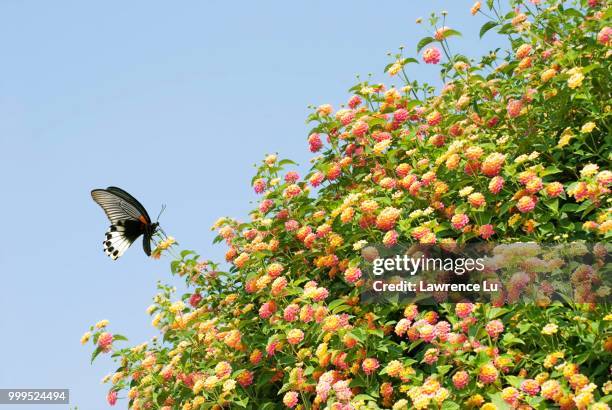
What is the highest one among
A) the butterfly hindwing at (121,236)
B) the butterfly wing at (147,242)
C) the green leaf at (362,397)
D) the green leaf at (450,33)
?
the green leaf at (450,33)

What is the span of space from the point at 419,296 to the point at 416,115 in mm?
1789

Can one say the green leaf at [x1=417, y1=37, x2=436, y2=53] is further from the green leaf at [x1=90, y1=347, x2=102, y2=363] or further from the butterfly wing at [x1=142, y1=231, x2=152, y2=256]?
the green leaf at [x1=90, y1=347, x2=102, y2=363]

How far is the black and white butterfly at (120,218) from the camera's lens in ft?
20.6

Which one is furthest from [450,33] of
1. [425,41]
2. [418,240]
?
[418,240]

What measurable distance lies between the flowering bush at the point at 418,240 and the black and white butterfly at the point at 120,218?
0.67 m

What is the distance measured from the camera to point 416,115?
580 centimetres

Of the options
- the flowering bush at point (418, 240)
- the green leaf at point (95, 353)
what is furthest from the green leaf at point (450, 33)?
the green leaf at point (95, 353)

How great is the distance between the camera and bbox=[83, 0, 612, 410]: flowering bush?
3.96 meters

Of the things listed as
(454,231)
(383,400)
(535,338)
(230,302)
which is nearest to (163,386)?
(230,302)

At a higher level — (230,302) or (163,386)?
(230,302)

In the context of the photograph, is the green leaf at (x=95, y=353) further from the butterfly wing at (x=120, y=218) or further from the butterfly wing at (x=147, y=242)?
the butterfly wing at (x=120, y=218)

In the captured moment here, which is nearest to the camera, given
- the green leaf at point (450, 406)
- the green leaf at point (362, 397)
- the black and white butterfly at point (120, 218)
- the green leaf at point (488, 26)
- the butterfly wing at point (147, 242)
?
the green leaf at point (450, 406)

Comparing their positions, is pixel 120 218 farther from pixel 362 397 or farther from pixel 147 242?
pixel 362 397

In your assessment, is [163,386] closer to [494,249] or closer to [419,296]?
[419,296]
